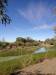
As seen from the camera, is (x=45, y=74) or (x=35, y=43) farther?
(x=35, y=43)

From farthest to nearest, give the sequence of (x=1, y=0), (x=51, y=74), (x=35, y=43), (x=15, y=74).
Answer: (x=35, y=43) → (x=15, y=74) → (x=51, y=74) → (x=1, y=0)

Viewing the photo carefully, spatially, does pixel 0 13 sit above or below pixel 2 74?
above

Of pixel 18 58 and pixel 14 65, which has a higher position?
pixel 18 58

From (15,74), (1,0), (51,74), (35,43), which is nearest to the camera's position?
(1,0)

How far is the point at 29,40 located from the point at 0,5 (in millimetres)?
104279

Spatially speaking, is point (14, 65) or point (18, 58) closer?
point (14, 65)

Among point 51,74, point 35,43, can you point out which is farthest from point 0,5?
point 35,43

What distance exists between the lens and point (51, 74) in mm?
16828

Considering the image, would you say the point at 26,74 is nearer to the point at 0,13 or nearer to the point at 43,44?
the point at 0,13

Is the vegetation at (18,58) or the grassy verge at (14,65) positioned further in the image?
the vegetation at (18,58)

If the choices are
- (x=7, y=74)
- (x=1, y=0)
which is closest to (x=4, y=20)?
(x=1, y=0)

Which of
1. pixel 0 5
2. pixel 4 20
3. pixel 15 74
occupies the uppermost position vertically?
pixel 0 5

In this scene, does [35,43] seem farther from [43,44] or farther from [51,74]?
[51,74]

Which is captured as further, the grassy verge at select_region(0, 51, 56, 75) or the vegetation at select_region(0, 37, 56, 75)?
the vegetation at select_region(0, 37, 56, 75)
